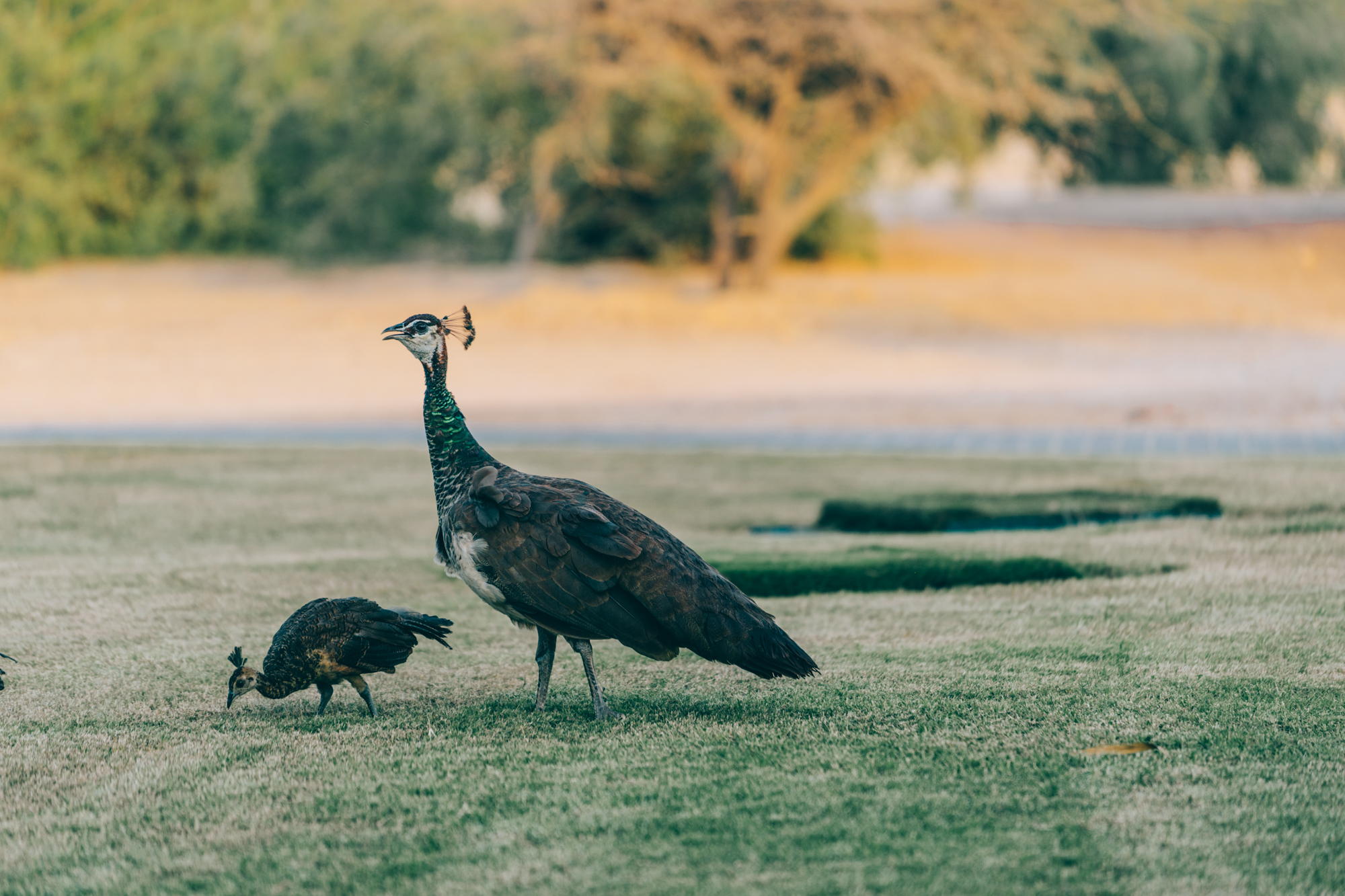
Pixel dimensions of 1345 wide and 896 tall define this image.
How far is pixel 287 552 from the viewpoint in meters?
7.82

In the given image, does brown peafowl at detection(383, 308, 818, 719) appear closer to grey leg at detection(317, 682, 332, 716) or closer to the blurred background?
grey leg at detection(317, 682, 332, 716)

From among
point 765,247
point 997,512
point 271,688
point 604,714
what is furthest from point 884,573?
point 765,247

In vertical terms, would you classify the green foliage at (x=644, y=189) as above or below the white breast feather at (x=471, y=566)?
above

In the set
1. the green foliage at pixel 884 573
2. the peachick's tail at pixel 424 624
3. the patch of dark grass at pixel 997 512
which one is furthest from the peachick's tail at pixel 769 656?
the patch of dark grass at pixel 997 512

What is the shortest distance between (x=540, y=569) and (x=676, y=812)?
0.94 meters

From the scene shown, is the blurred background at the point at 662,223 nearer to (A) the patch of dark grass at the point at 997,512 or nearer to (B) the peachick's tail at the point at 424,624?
(A) the patch of dark grass at the point at 997,512

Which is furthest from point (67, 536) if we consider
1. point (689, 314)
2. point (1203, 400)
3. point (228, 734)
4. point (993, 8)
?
point (993, 8)

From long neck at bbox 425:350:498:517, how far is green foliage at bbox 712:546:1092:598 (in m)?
2.07

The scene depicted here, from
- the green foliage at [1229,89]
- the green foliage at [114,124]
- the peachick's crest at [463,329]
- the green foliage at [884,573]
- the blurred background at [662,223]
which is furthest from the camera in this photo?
the green foliage at [1229,89]

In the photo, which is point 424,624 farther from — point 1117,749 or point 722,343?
point 722,343

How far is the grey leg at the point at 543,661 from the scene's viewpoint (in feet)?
15.6

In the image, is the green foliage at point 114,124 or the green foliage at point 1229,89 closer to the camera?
the green foliage at point 114,124

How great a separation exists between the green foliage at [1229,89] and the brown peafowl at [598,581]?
23013 mm

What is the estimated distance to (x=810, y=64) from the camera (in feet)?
68.4
